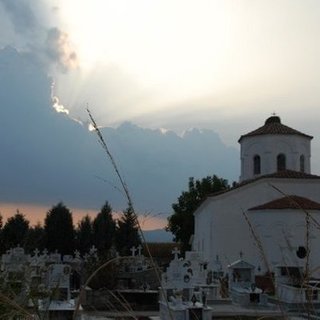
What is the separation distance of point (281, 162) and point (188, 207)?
1502 centimetres

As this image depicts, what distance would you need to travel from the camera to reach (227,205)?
42156 mm

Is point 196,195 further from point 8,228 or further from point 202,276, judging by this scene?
point 202,276

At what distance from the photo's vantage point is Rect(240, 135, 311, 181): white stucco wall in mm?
44906

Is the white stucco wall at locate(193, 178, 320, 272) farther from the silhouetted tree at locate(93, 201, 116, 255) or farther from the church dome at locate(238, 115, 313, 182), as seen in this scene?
the silhouetted tree at locate(93, 201, 116, 255)

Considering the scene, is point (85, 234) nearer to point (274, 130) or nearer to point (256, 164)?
point (256, 164)

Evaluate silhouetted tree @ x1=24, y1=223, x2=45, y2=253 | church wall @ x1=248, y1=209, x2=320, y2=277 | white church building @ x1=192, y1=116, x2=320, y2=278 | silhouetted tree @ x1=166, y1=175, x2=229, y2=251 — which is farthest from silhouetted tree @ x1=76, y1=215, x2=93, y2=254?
silhouetted tree @ x1=24, y1=223, x2=45, y2=253

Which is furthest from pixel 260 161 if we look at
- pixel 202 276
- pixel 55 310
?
pixel 55 310

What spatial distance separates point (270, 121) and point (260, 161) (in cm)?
467

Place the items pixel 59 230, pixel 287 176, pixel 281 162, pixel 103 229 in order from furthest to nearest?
pixel 103 229, pixel 59 230, pixel 281 162, pixel 287 176

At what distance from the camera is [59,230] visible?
5528 cm

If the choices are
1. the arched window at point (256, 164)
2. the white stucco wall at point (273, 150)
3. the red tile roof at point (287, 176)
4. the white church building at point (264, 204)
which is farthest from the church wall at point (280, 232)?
the arched window at point (256, 164)

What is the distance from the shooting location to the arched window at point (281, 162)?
44916 mm

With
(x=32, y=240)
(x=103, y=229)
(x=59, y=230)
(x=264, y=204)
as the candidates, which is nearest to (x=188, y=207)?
(x=103, y=229)

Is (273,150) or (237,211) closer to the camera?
(237,211)
